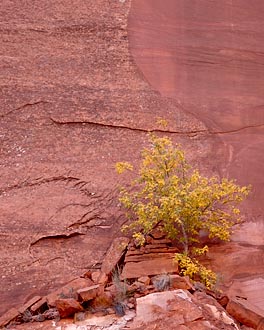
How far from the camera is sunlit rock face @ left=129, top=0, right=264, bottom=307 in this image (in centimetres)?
830

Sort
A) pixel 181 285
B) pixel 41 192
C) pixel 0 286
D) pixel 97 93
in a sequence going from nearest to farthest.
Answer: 1. pixel 181 285
2. pixel 0 286
3. pixel 41 192
4. pixel 97 93

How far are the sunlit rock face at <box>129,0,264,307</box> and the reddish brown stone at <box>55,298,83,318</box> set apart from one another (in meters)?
2.89

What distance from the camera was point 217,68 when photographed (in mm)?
8805

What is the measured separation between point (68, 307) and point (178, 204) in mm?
1757

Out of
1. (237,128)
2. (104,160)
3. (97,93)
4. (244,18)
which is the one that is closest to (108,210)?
(104,160)

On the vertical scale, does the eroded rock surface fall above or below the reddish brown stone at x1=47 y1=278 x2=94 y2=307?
above

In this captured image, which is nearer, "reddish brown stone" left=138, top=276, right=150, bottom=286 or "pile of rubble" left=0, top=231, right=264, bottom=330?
"pile of rubble" left=0, top=231, right=264, bottom=330

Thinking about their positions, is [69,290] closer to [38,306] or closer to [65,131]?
[38,306]

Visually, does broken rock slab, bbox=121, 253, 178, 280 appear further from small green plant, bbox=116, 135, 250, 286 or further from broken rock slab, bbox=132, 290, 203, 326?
broken rock slab, bbox=132, 290, 203, 326

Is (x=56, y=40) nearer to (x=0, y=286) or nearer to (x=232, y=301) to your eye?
(x=0, y=286)

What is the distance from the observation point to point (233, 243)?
24.9 feet

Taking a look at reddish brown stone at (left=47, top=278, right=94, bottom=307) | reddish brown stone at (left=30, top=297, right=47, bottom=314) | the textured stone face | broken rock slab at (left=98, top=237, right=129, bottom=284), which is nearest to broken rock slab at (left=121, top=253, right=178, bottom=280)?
broken rock slab at (left=98, top=237, right=129, bottom=284)

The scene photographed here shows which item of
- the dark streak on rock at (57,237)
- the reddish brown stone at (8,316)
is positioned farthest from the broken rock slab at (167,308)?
the dark streak on rock at (57,237)

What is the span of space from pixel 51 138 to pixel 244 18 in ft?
12.9
